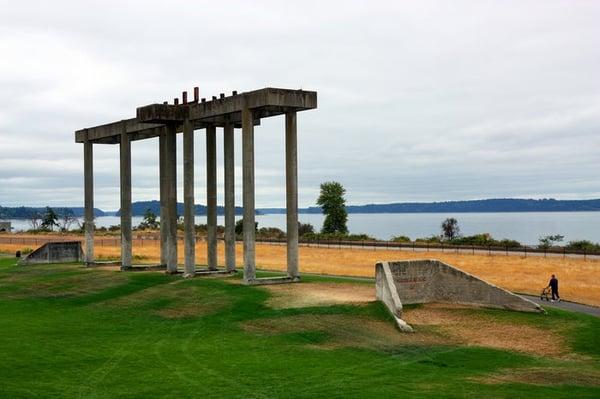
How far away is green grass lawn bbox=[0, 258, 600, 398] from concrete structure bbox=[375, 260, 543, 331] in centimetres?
87

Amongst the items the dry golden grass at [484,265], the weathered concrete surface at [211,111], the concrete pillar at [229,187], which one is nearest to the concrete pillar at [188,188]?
the weathered concrete surface at [211,111]

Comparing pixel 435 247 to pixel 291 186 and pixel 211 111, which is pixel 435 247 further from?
pixel 211 111

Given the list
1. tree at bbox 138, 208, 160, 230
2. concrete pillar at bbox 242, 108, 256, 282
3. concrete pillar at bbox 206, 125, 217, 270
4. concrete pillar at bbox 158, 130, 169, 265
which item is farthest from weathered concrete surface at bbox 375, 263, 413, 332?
tree at bbox 138, 208, 160, 230

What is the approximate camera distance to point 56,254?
55531mm

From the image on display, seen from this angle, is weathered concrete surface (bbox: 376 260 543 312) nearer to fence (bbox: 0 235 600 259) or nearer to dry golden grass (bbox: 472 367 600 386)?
dry golden grass (bbox: 472 367 600 386)

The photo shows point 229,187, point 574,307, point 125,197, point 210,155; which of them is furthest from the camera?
point 125,197

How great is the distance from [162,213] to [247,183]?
10.1 meters

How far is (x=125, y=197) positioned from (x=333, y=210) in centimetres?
7626

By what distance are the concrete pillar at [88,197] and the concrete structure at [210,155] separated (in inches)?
4.9

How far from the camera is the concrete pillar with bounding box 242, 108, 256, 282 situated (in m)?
35.8

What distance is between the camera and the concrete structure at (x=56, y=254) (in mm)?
54594

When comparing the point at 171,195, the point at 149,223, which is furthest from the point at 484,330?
the point at 149,223

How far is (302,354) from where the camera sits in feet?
74.8

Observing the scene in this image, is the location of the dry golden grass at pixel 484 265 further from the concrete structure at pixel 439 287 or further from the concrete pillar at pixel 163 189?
the concrete pillar at pixel 163 189
